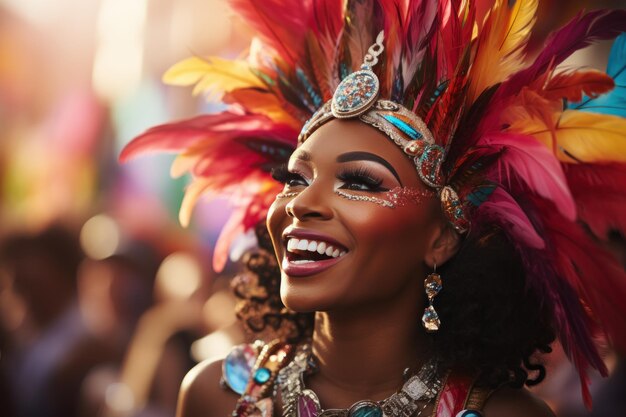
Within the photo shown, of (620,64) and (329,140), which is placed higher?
(620,64)

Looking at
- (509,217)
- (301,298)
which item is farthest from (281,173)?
(509,217)

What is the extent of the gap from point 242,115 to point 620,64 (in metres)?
1.45

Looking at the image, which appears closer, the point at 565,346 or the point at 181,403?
→ the point at 565,346

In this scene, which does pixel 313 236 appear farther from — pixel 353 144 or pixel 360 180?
A: pixel 353 144

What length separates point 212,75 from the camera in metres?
3.37

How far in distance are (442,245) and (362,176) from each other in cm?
42

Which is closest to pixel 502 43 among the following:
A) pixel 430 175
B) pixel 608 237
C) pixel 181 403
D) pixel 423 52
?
pixel 423 52

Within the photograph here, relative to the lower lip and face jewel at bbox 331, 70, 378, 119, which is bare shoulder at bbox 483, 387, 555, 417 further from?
face jewel at bbox 331, 70, 378, 119

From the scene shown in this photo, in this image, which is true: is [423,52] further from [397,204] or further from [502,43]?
[397,204]

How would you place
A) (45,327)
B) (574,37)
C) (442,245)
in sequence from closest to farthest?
(574,37) < (442,245) < (45,327)

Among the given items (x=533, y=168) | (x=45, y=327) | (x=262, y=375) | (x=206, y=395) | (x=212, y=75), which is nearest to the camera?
(x=533, y=168)

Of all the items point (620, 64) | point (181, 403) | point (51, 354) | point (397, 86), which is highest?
point (620, 64)

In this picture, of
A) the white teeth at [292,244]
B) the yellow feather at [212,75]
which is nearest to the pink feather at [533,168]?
the white teeth at [292,244]

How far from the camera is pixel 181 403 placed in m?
3.25
